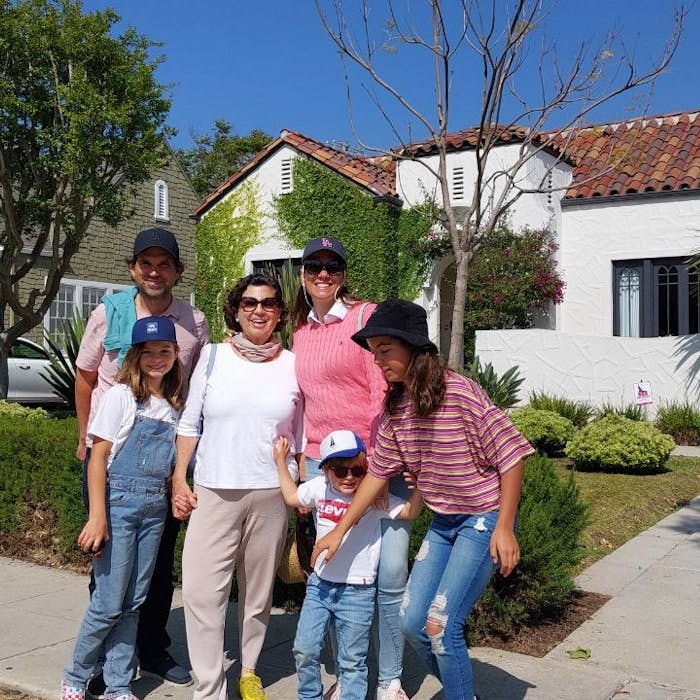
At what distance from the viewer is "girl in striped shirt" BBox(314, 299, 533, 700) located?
10.3 ft

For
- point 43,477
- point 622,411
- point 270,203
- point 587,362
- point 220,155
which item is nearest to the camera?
point 43,477

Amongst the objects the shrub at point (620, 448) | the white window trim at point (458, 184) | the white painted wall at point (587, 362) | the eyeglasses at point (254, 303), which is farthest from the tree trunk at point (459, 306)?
the white window trim at point (458, 184)

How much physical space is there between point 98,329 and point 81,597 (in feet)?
7.60

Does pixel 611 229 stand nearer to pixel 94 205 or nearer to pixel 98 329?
pixel 94 205

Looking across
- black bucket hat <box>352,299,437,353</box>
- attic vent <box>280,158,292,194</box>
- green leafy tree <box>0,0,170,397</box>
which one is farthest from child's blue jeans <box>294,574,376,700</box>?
attic vent <box>280,158,292,194</box>

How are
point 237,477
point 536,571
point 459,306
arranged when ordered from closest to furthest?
1. point 237,477
2. point 536,571
3. point 459,306

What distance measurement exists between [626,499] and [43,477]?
17.3ft

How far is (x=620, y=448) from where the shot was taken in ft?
30.9

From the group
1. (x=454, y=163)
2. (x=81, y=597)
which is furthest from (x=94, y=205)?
(x=81, y=597)

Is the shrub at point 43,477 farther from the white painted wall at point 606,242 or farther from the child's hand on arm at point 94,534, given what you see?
the white painted wall at point 606,242

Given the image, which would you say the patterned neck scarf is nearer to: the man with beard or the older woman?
the older woman

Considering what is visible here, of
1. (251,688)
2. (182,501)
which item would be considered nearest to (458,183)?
(182,501)

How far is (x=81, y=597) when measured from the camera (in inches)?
214

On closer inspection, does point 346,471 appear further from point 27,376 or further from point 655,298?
point 27,376
